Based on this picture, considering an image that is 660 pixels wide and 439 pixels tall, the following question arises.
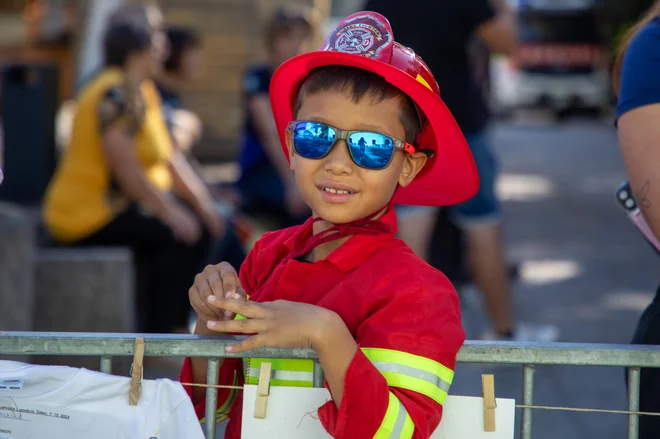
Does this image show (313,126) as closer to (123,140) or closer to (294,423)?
(294,423)

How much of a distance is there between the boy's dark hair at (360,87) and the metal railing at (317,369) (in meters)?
0.51

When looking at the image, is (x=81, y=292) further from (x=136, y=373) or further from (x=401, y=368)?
(x=401, y=368)

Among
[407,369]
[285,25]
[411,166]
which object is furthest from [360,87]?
[285,25]

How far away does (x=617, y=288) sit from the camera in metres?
8.08

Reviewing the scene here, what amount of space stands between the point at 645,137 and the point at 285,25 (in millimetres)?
4664

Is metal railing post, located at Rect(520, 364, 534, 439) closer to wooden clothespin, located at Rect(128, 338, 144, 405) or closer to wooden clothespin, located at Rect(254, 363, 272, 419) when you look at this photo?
wooden clothespin, located at Rect(254, 363, 272, 419)

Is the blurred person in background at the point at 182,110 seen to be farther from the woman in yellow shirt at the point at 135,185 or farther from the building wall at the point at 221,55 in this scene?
the building wall at the point at 221,55

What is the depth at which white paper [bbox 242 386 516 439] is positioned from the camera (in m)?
2.18

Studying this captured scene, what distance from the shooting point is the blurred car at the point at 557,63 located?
27.8 m

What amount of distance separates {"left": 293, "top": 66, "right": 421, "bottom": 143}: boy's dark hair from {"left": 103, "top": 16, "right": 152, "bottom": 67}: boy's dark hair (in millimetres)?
3932

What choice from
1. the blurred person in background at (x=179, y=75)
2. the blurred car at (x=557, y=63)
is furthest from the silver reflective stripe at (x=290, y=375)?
the blurred car at (x=557, y=63)

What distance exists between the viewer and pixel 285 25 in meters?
7.13

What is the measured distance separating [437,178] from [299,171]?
388 millimetres

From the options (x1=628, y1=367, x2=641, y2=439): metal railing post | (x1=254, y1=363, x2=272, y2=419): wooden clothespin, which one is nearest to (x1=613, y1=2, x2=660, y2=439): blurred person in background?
(x1=628, y1=367, x2=641, y2=439): metal railing post
